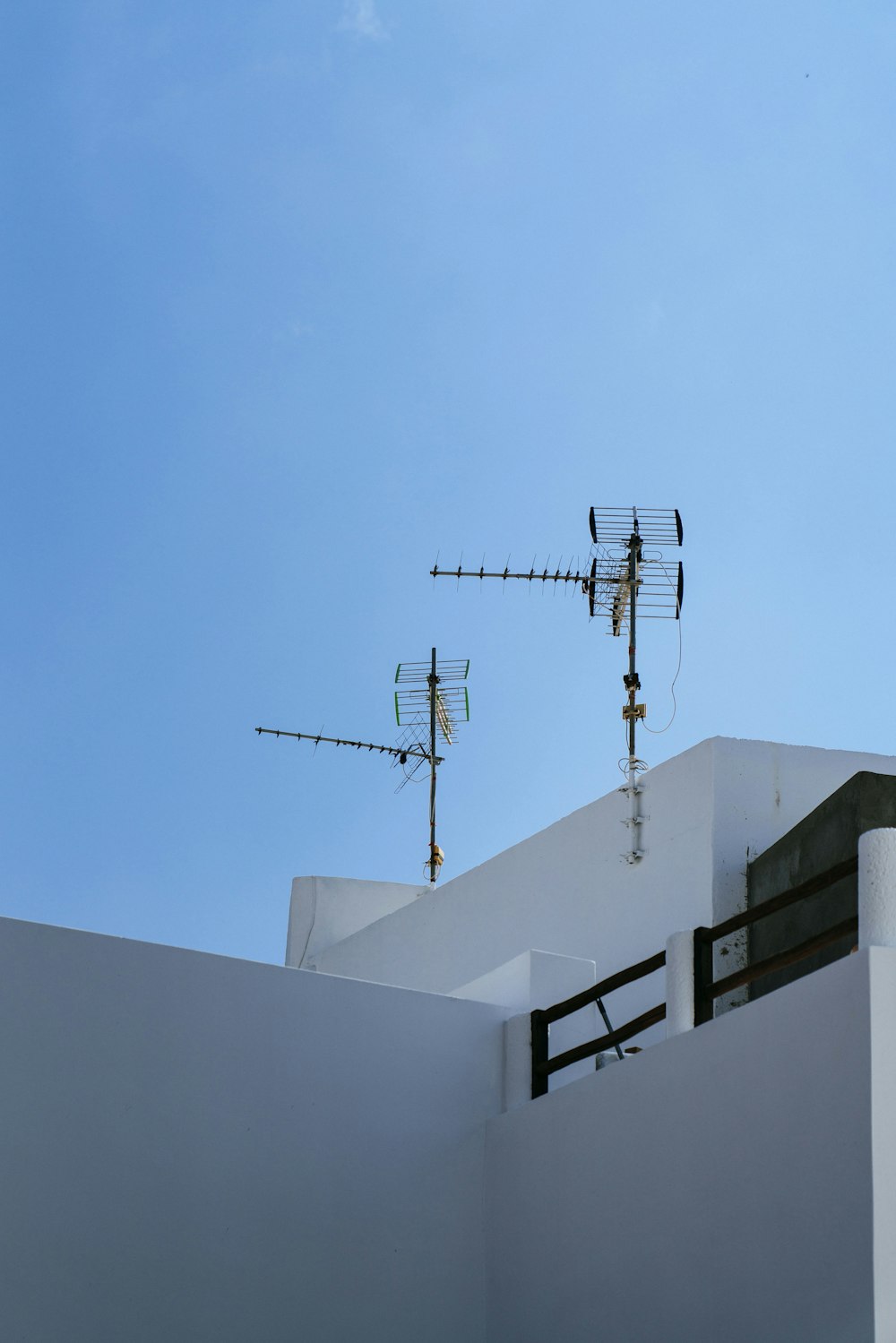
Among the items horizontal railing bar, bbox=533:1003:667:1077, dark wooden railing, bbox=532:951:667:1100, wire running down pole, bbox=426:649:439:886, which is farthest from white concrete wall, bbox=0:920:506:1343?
wire running down pole, bbox=426:649:439:886

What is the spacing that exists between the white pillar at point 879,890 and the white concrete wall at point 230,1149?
10.1 feet

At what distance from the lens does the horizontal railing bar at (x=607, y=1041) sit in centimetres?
706

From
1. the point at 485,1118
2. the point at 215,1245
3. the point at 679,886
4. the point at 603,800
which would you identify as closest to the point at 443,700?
the point at 603,800

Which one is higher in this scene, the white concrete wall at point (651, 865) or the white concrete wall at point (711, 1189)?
the white concrete wall at point (651, 865)

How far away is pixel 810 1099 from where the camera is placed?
5637 mm

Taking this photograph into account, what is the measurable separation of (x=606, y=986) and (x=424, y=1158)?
130cm

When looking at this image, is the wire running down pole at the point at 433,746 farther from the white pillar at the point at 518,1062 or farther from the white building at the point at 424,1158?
the white pillar at the point at 518,1062

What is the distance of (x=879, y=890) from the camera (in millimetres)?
5488

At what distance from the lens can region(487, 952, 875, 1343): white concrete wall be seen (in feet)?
17.5

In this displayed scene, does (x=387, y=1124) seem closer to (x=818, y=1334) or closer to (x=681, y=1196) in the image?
(x=681, y=1196)

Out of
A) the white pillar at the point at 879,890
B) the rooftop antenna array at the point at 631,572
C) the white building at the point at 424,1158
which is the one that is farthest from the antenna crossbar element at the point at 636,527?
the white pillar at the point at 879,890

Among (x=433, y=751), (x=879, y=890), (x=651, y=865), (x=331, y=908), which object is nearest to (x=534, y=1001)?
(x=651, y=865)

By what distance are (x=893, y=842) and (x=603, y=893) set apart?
15.1 feet

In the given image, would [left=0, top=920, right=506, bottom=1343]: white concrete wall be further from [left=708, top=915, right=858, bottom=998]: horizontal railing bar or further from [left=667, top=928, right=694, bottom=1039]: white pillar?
[left=708, top=915, right=858, bottom=998]: horizontal railing bar
